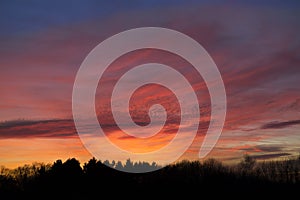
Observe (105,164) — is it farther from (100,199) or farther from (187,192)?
(187,192)

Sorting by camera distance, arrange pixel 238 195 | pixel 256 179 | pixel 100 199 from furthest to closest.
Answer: pixel 256 179, pixel 238 195, pixel 100 199

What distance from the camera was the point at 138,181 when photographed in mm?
66875

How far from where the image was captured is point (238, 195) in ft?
210

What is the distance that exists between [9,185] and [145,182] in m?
23.5

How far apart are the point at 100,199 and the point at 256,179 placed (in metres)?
26.6

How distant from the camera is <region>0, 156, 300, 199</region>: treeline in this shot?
61250mm

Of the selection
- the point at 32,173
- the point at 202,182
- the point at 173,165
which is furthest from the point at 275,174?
the point at 32,173

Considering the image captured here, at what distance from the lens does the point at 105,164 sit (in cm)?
6656

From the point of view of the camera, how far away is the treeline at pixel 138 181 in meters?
61.2

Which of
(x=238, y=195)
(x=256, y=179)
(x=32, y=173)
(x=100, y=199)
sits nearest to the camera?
(x=100, y=199)

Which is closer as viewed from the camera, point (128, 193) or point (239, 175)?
point (128, 193)

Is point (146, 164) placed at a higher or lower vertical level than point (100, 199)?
higher

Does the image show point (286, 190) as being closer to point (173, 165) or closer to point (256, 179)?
point (256, 179)

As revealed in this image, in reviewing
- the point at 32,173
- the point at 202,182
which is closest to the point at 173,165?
the point at 202,182
